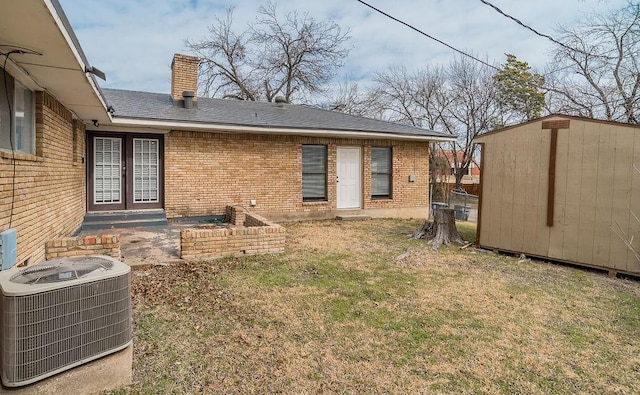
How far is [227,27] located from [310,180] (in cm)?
1738

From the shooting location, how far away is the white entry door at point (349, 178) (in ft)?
37.9

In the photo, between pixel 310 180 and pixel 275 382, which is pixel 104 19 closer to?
pixel 310 180

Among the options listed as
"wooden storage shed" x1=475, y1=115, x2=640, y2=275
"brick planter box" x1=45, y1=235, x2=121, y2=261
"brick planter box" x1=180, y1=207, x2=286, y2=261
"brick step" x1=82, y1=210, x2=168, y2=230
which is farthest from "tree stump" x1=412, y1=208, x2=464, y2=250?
"brick step" x1=82, y1=210, x2=168, y2=230

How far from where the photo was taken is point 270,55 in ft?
80.8

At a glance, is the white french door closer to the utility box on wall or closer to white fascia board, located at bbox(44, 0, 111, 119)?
white fascia board, located at bbox(44, 0, 111, 119)

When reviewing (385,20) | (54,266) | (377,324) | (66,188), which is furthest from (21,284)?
(385,20)

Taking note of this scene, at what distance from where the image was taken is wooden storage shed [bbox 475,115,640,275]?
18.6 feet

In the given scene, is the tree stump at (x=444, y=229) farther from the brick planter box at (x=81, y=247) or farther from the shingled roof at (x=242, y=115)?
the brick planter box at (x=81, y=247)

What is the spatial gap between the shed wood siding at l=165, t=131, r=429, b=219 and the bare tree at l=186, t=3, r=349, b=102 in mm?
13800

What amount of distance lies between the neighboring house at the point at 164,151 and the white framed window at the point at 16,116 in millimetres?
24

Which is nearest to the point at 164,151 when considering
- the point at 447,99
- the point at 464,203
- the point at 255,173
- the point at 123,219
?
the point at 123,219

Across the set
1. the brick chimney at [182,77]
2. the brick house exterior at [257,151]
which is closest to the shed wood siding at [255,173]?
the brick house exterior at [257,151]

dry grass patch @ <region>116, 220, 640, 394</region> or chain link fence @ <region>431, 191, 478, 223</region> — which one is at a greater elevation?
chain link fence @ <region>431, 191, 478, 223</region>

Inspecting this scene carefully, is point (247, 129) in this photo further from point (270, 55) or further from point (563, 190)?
point (270, 55)
